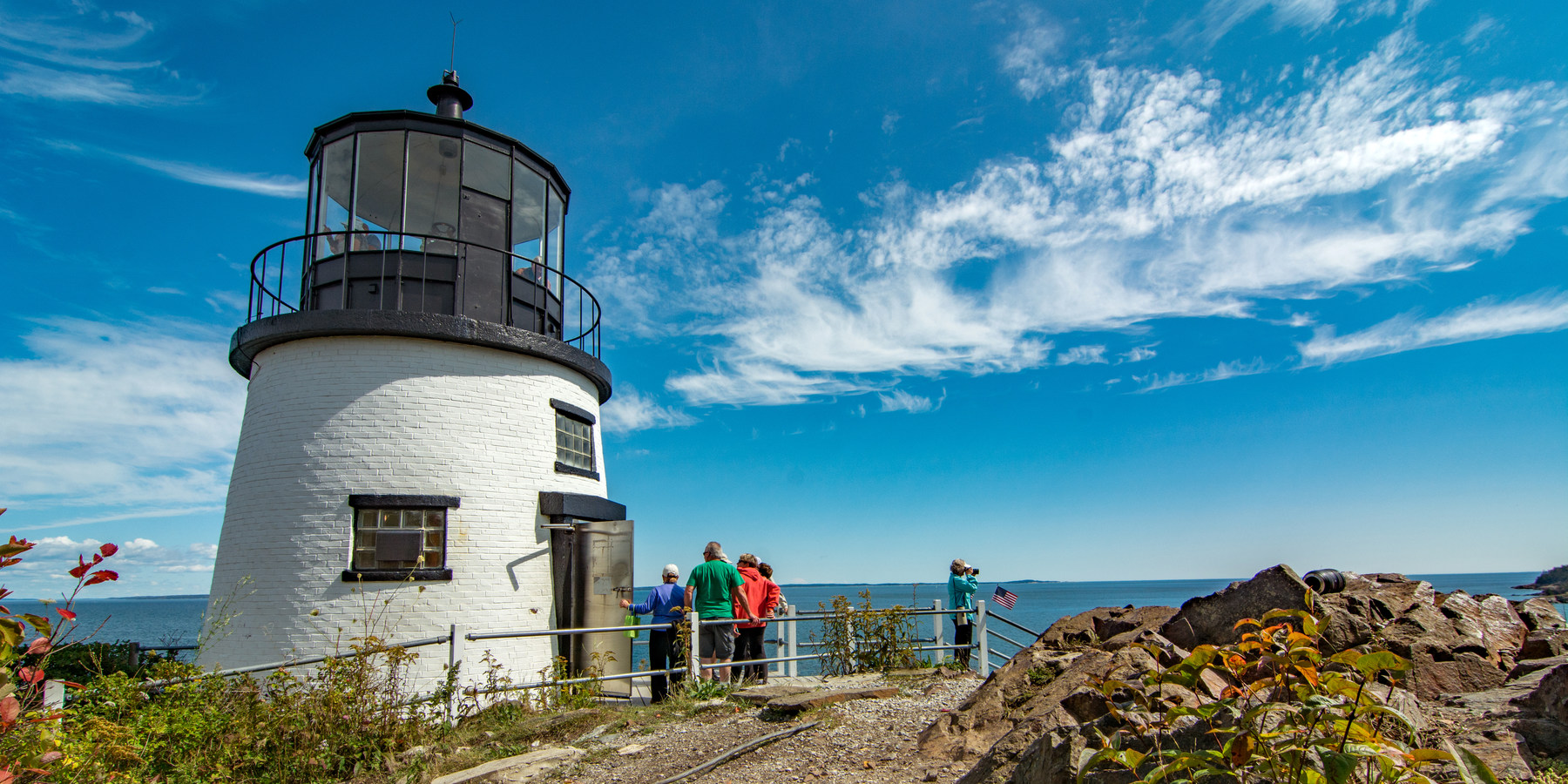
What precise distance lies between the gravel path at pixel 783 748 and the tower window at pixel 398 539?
321 centimetres

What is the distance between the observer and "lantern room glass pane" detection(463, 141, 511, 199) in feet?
37.2

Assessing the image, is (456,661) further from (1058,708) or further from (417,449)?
(1058,708)

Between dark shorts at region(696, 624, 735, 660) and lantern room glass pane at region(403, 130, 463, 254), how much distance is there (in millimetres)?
6147

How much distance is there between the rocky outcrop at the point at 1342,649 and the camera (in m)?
4.07

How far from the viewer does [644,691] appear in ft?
37.5

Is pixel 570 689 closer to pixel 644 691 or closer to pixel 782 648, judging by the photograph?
pixel 644 691

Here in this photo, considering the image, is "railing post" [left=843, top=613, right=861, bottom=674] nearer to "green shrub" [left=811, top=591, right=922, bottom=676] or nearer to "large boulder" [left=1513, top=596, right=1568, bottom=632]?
"green shrub" [left=811, top=591, right=922, bottom=676]

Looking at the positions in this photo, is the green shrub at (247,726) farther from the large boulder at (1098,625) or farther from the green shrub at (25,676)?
the large boulder at (1098,625)

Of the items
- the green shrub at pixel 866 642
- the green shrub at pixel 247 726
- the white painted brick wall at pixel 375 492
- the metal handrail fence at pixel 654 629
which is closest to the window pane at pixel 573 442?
the white painted brick wall at pixel 375 492

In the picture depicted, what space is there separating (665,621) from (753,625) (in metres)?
1.22

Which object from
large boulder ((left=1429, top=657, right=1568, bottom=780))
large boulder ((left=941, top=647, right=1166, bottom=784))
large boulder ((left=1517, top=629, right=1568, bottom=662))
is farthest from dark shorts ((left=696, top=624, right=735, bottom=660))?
large boulder ((left=1517, top=629, right=1568, bottom=662))

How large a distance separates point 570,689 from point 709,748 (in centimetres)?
349

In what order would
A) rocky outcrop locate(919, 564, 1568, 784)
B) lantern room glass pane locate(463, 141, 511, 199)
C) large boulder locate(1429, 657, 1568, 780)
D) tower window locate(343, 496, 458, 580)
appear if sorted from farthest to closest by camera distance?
lantern room glass pane locate(463, 141, 511, 199) → tower window locate(343, 496, 458, 580) → rocky outcrop locate(919, 564, 1568, 784) → large boulder locate(1429, 657, 1568, 780)

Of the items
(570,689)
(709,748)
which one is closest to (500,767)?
(709,748)
